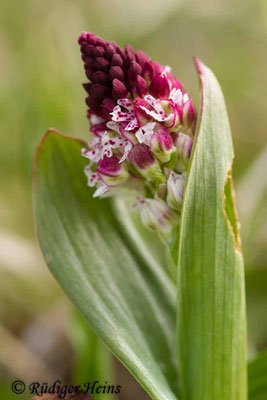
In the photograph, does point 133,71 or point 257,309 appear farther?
point 257,309

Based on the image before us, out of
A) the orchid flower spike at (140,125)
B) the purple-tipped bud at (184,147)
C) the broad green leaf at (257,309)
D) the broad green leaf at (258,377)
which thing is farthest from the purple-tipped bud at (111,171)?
the broad green leaf at (257,309)

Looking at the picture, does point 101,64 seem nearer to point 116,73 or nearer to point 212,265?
point 116,73

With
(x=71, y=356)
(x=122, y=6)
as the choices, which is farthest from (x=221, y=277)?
(x=122, y=6)

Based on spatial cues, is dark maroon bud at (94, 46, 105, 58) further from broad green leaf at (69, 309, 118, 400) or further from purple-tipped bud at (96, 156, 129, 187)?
broad green leaf at (69, 309, 118, 400)

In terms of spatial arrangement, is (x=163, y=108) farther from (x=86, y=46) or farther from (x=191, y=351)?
(x=191, y=351)

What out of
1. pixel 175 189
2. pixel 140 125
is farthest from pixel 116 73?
pixel 175 189

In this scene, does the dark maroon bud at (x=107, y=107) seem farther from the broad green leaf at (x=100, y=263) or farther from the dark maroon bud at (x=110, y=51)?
the broad green leaf at (x=100, y=263)

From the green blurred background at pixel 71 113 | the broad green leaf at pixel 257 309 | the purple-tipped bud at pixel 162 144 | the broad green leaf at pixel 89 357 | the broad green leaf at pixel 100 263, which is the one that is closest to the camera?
the purple-tipped bud at pixel 162 144
